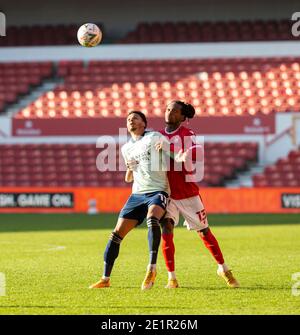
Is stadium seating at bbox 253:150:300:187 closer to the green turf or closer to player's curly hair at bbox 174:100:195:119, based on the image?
the green turf

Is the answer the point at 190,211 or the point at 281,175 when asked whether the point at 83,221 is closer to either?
the point at 281,175

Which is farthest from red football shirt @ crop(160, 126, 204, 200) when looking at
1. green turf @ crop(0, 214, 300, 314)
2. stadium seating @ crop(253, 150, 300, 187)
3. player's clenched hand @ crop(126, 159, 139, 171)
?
stadium seating @ crop(253, 150, 300, 187)

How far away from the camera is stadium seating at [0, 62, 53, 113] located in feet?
120

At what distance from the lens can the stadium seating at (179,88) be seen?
1366 inches

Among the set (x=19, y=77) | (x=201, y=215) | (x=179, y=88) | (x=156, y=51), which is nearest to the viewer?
(x=201, y=215)

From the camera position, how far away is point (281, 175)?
31.0 m

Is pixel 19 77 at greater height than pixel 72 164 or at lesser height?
greater

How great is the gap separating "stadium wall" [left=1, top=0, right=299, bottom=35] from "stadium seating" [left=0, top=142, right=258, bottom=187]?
Result: 26.3 feet

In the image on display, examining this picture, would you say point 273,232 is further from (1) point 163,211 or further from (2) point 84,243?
(1) point 163,211

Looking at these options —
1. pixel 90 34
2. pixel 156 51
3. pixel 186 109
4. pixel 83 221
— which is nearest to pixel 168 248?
pixel 186 109

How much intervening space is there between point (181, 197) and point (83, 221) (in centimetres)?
1364

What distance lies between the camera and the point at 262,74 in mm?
35656

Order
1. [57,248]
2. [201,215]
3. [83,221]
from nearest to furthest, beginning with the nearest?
[201,215] < [57,248] < [83,221]

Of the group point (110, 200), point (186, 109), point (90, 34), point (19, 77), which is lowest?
point (110, 200)
